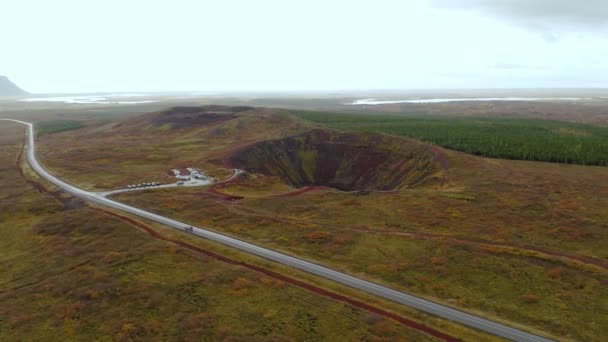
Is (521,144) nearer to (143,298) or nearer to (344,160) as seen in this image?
(344,160)

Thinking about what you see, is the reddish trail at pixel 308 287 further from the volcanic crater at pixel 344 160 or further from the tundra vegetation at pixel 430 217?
the volcanic crater at pixel 344 160

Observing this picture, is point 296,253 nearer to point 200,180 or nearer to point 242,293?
point 242,293

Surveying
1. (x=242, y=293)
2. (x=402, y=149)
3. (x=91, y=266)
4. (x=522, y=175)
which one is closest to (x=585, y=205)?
(x=522, y=175)

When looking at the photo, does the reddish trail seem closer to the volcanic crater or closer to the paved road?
the paved road

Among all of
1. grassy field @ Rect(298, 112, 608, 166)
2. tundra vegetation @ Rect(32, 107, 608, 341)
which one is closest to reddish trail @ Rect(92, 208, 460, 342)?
tundra vegetation @ Rect(32, 107, 608, 341)

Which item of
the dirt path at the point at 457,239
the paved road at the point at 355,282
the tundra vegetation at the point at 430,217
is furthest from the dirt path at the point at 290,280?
the dirt path at the point at 457,239

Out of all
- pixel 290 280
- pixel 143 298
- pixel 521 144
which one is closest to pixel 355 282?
pixel 290 280
